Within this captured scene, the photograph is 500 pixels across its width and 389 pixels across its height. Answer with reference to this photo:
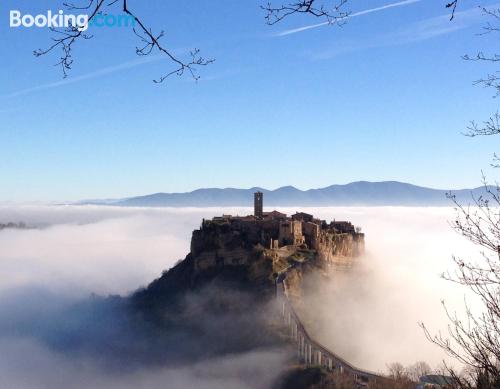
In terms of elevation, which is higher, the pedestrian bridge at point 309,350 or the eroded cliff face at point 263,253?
the eroded cliff face at point 263,253

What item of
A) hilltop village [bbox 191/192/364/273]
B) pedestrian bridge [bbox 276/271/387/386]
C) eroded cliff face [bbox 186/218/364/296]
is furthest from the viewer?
hilltop village [bbox 191/192/364/273]

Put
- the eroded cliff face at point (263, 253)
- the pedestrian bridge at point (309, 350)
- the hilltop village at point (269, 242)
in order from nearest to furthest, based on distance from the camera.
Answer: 1. the pedestrian bridge at point (309, 350)
2. the eroded cliff face at point (263, 253)
3. the hilltop village at point (269, 242)

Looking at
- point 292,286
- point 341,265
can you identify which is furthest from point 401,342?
point 292,286

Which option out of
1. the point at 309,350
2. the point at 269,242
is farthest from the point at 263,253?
the point at 309,350

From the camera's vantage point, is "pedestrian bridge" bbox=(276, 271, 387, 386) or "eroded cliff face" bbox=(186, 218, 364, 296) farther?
"eroded cliff face" bbox=(186, 218, 364, 296)

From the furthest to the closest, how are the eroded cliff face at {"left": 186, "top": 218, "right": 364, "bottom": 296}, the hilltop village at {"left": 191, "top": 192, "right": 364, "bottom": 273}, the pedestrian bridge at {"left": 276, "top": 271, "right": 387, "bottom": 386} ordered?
1. the hilltop village at {"left": 191, "top": 192, "right": 364, "bottom": 273}
2. the eroded cliff face at {"left": 186, "top": 218, "right": 364, "bottom": 296}
3. the pedestrian bridge at {"left": 276, "top": 271, "right": 387, "bottom": 386}

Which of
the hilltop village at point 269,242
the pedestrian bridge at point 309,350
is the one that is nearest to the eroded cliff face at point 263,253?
the hilltop village at point 269,242

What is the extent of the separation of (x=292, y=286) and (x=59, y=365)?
65.8 meters

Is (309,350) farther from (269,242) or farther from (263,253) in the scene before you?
(269,242)

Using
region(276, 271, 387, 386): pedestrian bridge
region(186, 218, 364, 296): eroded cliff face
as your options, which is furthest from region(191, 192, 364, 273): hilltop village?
region(276, 271, 387, 386): pedestrian bridge

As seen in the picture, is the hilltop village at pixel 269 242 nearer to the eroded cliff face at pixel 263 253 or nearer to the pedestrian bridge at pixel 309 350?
the eroded cliff face at pixel 263 253

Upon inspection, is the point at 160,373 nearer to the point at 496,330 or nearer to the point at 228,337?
the point at 228,337

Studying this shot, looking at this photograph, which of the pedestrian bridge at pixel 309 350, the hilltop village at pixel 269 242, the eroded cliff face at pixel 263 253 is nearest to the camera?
the pedestrian bridge at pixel 309 350

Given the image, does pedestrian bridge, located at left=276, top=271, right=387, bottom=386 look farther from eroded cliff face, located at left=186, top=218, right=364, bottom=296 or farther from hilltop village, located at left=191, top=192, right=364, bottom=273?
hilltop village, located at left=191, top=192, right=364, bottom=273
